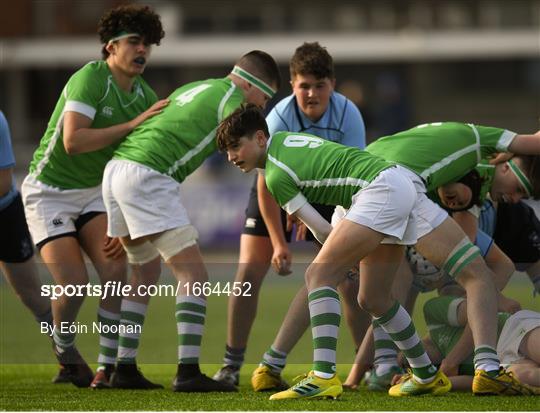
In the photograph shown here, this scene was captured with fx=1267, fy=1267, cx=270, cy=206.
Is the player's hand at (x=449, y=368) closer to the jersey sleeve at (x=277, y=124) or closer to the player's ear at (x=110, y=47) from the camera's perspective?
the jersey sleeve at (x=277, y=124)

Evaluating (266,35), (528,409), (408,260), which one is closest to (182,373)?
(408,260)

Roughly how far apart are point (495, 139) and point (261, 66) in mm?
1367

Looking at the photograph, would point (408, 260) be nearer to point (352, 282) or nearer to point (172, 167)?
point (352, 282)

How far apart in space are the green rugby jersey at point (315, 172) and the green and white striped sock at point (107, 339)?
4.72 feet

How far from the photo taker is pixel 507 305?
21.2 ft

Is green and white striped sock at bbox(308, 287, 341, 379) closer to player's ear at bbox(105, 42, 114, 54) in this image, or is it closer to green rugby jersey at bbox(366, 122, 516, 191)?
green rugby jersey at bbox(366, 122, 516, 191)

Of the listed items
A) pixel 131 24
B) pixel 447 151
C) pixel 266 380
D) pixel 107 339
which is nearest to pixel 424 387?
pixel 266 380

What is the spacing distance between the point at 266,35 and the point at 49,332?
70.7 feet

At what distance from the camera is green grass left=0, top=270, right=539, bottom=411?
5.90 meters

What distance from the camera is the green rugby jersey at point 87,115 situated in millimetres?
6910

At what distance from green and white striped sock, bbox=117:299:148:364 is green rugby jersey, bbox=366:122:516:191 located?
1.57 meters

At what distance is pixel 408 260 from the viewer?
680 cm

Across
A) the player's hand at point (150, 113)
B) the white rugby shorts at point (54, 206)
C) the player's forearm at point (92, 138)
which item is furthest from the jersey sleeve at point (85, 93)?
the white rugby shorts at point (54, 206)

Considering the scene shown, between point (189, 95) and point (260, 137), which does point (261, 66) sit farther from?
point (260, 137)
